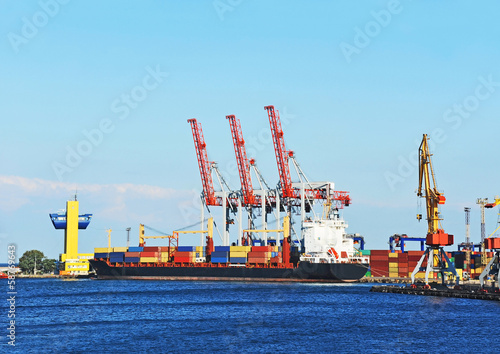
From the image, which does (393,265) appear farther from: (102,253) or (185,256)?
(102,253)

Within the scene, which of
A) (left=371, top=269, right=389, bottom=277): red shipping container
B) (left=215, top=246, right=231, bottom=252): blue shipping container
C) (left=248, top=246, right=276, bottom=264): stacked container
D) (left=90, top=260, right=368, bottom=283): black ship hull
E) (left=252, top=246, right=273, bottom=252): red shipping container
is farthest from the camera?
(left=371, top=269, right=389, bottom=277): red shipping container

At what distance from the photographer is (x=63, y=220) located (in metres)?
160

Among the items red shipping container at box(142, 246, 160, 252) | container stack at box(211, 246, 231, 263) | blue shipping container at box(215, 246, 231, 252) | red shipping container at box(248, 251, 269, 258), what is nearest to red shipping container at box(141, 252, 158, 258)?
red shipping container at box(142, 246, 160, 252)

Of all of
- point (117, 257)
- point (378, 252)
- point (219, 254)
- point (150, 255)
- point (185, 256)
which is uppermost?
point (378, 252)

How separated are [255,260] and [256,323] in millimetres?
56967

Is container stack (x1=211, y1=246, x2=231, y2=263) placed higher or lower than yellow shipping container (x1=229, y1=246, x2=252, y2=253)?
lower

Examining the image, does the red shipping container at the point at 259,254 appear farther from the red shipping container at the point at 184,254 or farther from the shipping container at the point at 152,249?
the shipping container at the point at 152,249

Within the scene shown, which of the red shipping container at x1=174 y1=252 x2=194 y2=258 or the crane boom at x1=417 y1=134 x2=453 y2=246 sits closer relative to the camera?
the crane boom at x1=417 y1=134 x2=453 y2=246

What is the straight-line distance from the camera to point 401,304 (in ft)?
224

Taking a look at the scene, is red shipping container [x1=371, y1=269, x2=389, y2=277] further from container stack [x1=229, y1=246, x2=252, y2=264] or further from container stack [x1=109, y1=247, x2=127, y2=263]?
container stack [x1=109, y1=247, x2=127, y2=263]

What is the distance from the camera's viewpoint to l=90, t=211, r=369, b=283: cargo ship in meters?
106

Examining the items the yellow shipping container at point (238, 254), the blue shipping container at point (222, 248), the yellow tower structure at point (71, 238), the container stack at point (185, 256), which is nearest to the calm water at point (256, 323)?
the yellow shipping container at point (238, 254)

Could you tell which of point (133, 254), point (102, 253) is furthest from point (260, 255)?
point (102, 253)

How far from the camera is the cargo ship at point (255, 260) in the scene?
106 m
